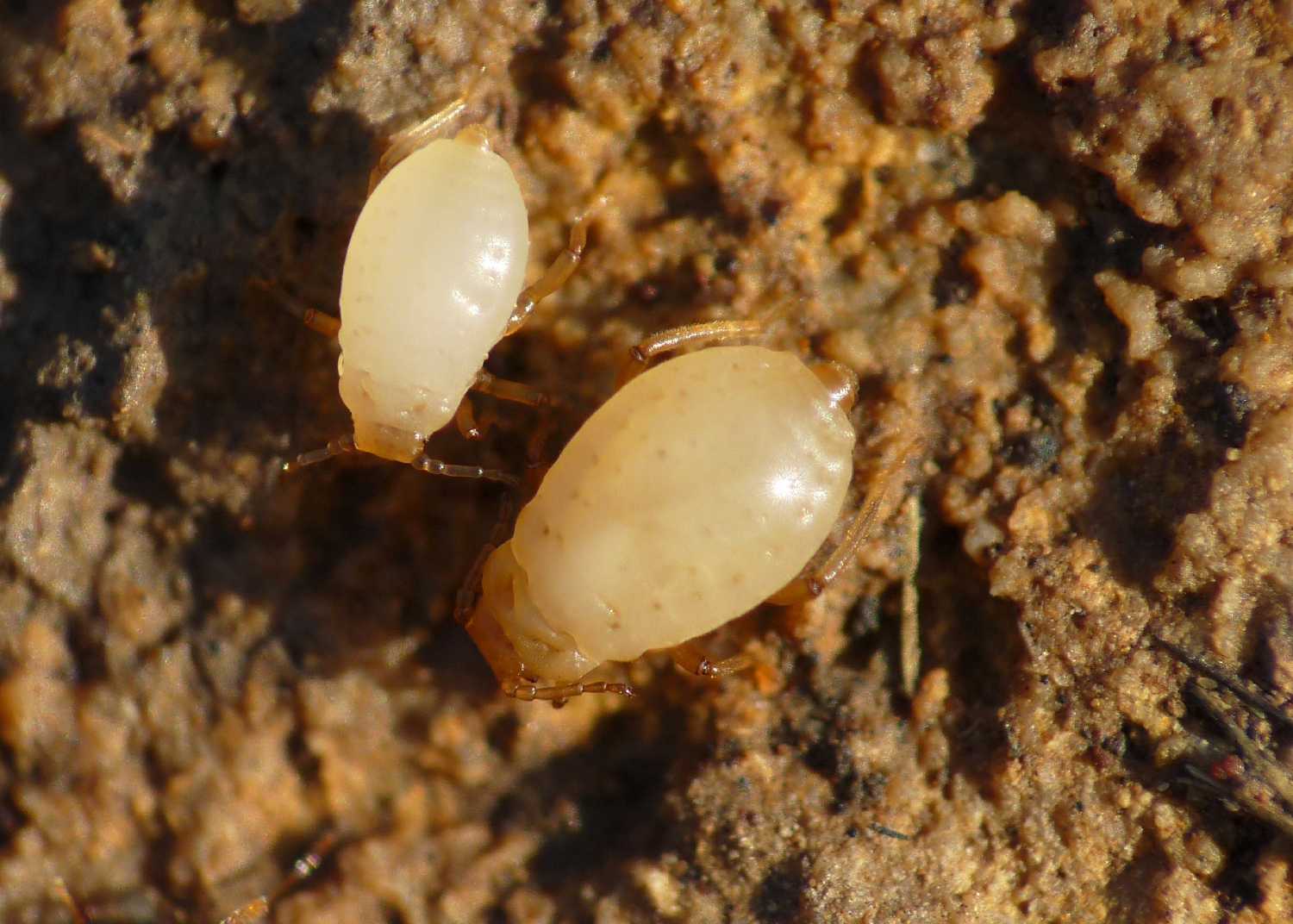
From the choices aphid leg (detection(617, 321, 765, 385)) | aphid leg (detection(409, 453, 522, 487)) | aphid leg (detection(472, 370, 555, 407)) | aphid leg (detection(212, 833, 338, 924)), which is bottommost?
aphid leg (detection(212, 833, 338, 924))

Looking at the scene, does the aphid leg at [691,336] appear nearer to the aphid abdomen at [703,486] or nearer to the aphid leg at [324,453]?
the aphid abdomen at [703,486]

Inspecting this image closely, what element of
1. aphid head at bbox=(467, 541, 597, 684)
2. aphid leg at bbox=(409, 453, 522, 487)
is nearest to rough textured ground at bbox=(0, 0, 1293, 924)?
aphid leg at bbox=(409, 453, 522, 487)

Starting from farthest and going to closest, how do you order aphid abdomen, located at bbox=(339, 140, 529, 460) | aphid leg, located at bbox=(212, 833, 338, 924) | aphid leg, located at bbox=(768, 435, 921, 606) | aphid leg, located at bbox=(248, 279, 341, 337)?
1. aphid leg, located at bbox=(212, 833, 338, 924)
2. aphid leg, located at bbox=(248, 279, 341, 337)
3. aphid leg, located at bbox=(768, 435, 921, 606)
4. aphid abdomen, located at bbox=(339, 140, 529, 460)

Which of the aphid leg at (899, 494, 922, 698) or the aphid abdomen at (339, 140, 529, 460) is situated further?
the aphid leg at (899, 494, 922, 698)

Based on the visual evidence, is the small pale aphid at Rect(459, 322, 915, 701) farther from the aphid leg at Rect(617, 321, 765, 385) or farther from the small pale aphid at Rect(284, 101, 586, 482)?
the small pale aphid at Rect(284, 101, 586, 482)

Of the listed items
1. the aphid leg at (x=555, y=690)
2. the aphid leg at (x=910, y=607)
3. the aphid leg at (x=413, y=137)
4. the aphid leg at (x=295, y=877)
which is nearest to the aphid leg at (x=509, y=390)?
the aphid leg at (x=413, y=137)
